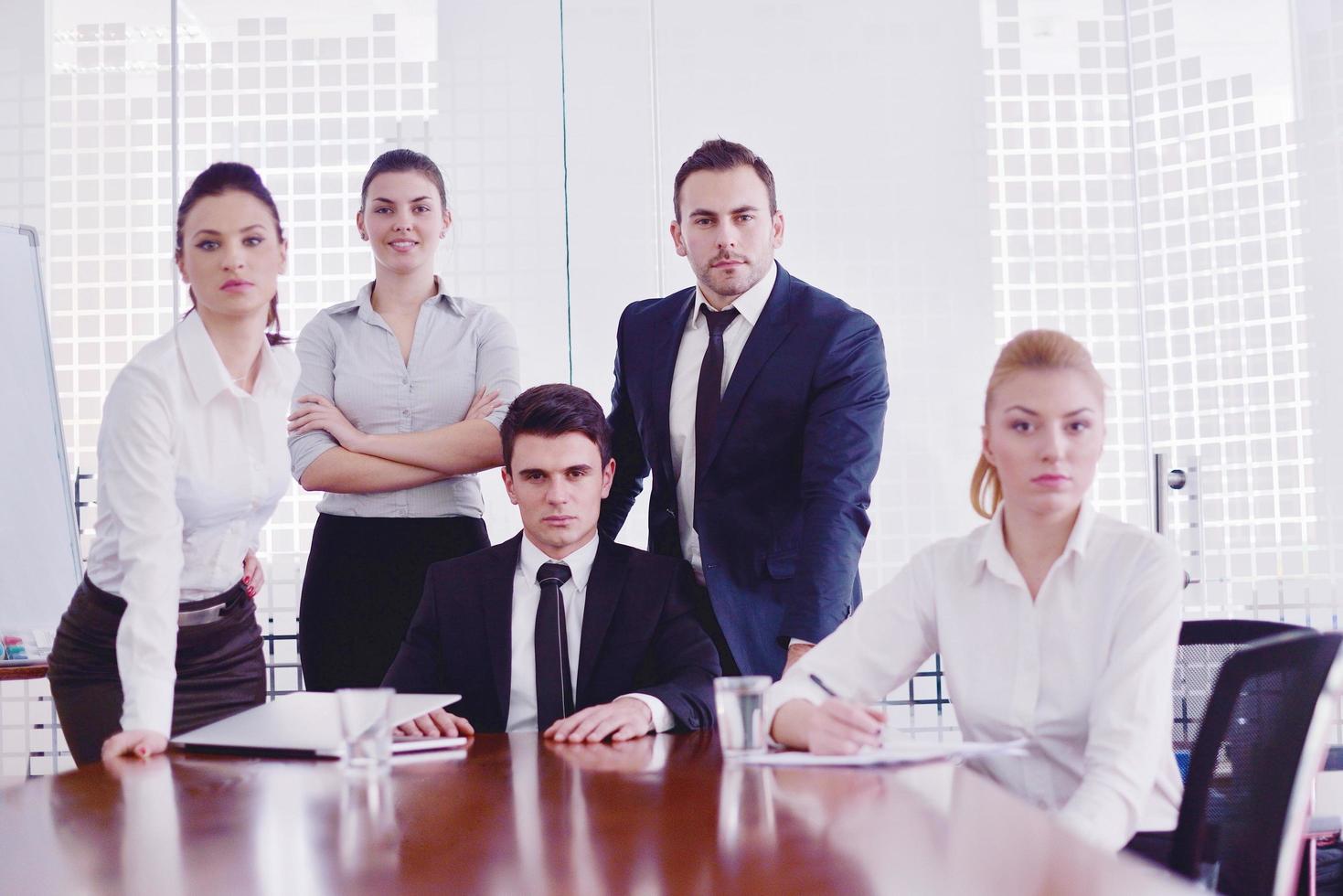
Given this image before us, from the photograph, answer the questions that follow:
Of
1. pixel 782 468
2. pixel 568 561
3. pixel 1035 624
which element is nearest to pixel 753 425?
pixel 782 468

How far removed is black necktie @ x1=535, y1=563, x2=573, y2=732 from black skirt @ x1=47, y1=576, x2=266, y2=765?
50 cm

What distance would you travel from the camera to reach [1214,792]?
132 centimetres

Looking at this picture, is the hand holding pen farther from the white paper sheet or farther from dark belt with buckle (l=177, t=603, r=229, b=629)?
dark belt with buckle (l=177, t=603, r=229, b=629)

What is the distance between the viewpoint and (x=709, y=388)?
7.84ft

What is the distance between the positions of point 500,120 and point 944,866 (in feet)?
10.3

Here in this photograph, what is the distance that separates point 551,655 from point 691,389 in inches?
25.8

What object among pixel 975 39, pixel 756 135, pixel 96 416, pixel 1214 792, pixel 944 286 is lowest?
pixel 1214 792

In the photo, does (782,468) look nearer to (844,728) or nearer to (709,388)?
(709,388)

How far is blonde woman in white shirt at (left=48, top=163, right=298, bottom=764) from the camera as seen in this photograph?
1869mm

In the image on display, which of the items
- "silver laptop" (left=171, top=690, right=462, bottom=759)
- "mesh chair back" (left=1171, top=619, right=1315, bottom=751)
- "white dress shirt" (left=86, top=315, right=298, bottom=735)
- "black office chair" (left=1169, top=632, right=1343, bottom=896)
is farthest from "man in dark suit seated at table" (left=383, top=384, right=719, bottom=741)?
"black office chair" (left=1169, top=632, right=1343, bottom=896)

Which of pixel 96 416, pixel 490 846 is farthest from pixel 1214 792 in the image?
pixel 96 416

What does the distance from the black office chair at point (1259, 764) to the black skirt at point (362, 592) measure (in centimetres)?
162

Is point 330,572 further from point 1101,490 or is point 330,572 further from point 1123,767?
point 1101,490

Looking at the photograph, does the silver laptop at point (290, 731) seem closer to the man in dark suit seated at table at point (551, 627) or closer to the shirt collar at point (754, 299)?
the man in dark suit seated at table at point (551, 627)
